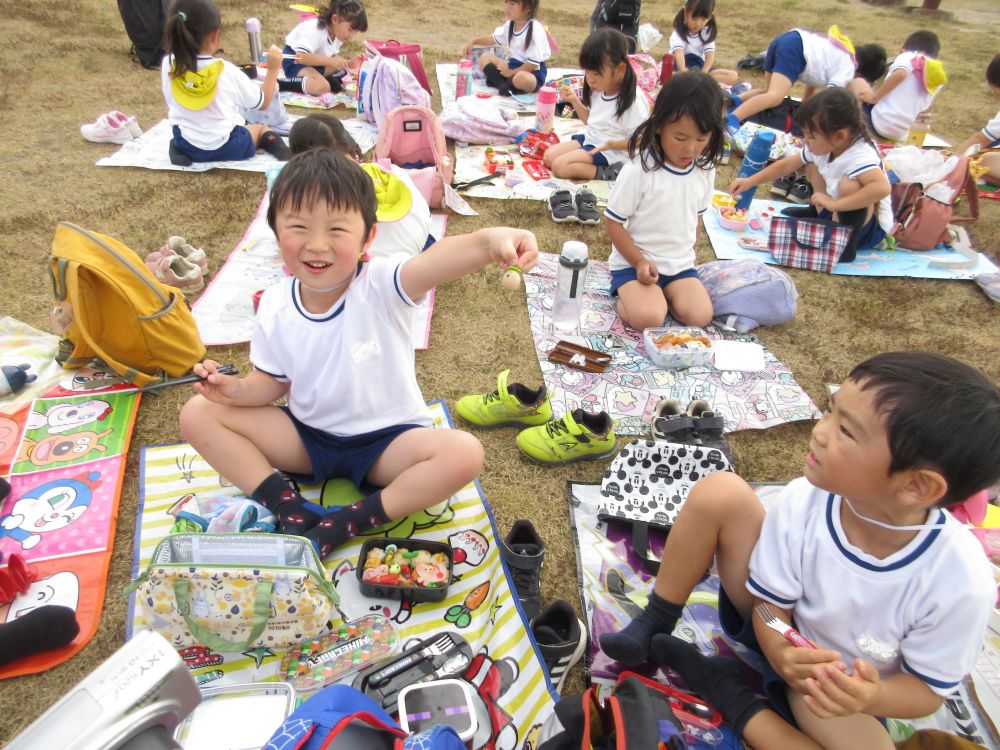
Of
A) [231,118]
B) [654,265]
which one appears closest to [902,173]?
[654,265]

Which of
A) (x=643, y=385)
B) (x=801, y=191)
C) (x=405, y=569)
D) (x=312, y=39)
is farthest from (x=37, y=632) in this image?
(x=312, y=39)

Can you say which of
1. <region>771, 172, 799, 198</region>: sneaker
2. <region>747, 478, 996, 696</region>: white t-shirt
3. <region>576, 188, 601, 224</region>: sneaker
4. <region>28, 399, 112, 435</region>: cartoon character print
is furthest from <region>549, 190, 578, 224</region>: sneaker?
<region>747, 478, 996, 696</region>: white t-shirt

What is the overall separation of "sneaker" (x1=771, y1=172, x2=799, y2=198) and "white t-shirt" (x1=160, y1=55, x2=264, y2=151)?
4094 mm

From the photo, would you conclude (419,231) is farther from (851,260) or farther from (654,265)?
(851,260)

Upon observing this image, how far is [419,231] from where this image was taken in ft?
10.8

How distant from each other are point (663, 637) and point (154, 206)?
3885 mm

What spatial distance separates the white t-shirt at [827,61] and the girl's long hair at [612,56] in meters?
2.35

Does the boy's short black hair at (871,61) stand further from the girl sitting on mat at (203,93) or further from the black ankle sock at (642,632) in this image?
the black ankle sock at (642,632)

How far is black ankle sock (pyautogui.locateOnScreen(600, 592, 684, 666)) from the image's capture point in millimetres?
1775

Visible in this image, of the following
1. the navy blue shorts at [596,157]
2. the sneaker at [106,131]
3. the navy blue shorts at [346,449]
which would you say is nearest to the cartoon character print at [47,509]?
the navy blue shorts at [346,449]

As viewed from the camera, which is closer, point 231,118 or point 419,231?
point 419,231

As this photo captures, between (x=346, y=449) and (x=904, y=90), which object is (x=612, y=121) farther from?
(x=346, y=449)

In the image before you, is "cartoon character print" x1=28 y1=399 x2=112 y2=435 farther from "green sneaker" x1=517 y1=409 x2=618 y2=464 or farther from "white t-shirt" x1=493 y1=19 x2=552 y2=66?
"white t-shirt" x1=493 y1=19 x2=552 y2=66

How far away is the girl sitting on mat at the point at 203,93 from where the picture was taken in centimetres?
412
